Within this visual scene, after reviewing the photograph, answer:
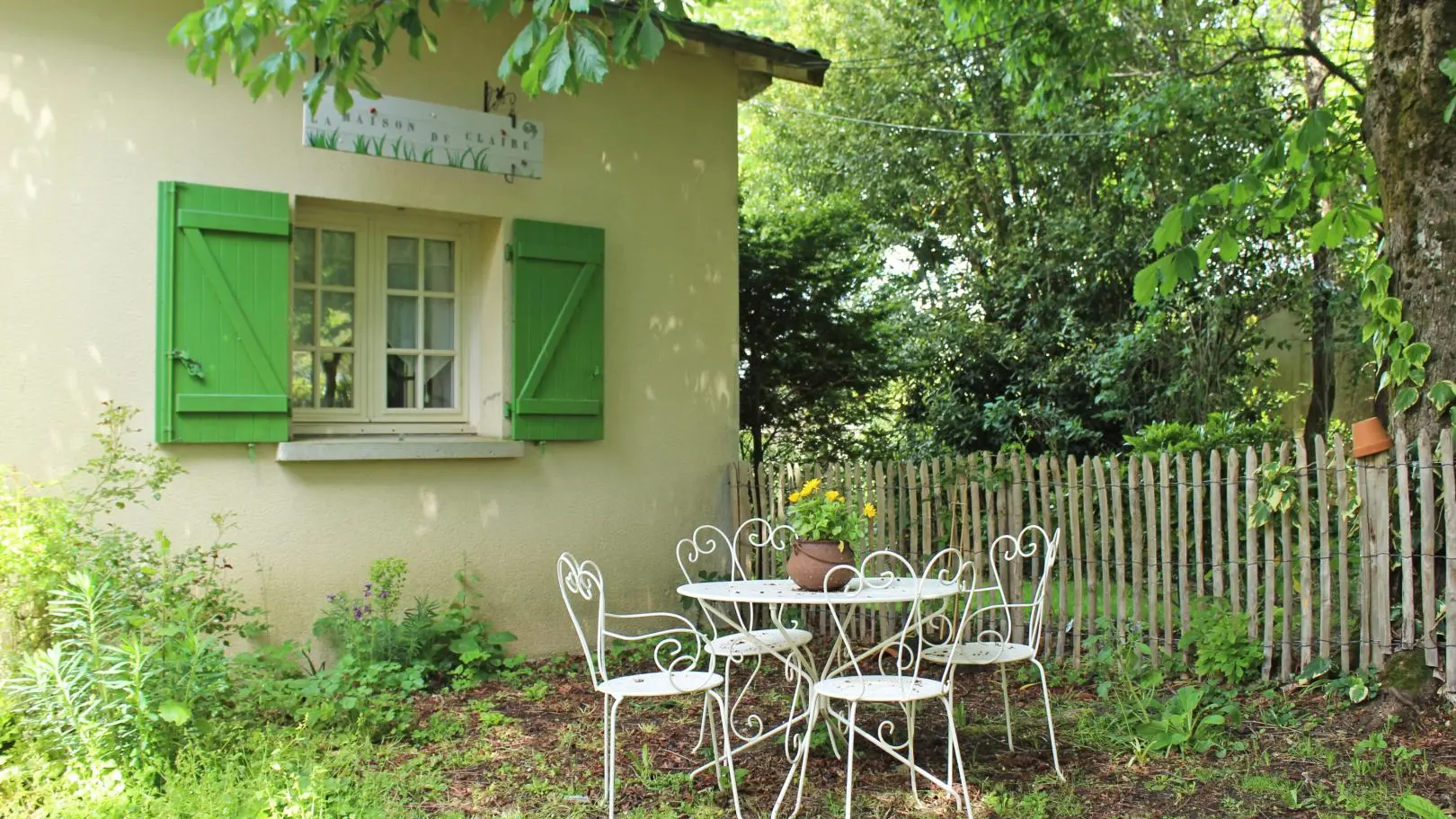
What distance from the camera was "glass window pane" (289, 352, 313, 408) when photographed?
19.2 feet

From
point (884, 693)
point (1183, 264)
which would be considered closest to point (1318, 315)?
point (1183, 264)

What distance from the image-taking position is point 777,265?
9109 mm

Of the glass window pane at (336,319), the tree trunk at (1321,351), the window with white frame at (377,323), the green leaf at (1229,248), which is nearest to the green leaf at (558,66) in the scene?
the window with white frame at (377,323)

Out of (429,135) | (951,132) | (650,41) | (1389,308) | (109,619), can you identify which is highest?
(951,132)

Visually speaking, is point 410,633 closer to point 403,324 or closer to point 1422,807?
point 403,324

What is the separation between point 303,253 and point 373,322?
21.3 inches

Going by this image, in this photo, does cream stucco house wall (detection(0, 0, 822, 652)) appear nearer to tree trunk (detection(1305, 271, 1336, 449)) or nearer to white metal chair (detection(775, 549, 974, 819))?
white metal chair (detection(775, 549, 974, 819))

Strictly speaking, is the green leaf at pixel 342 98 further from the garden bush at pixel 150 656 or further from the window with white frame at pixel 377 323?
the garden bush at pixel 150 656

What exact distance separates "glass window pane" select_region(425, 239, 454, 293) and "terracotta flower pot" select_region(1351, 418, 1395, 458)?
16.3 ft

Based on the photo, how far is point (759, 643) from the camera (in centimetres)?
429

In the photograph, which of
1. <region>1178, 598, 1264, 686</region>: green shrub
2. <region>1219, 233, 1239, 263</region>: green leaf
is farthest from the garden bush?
<region>1219, 233, 1239, 263</region>: green leaf

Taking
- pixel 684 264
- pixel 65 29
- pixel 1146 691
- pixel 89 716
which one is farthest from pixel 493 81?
pixel 1146 691

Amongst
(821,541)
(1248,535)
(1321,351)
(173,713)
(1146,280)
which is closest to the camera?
(173,713)

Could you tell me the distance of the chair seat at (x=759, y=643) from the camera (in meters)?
4.17
